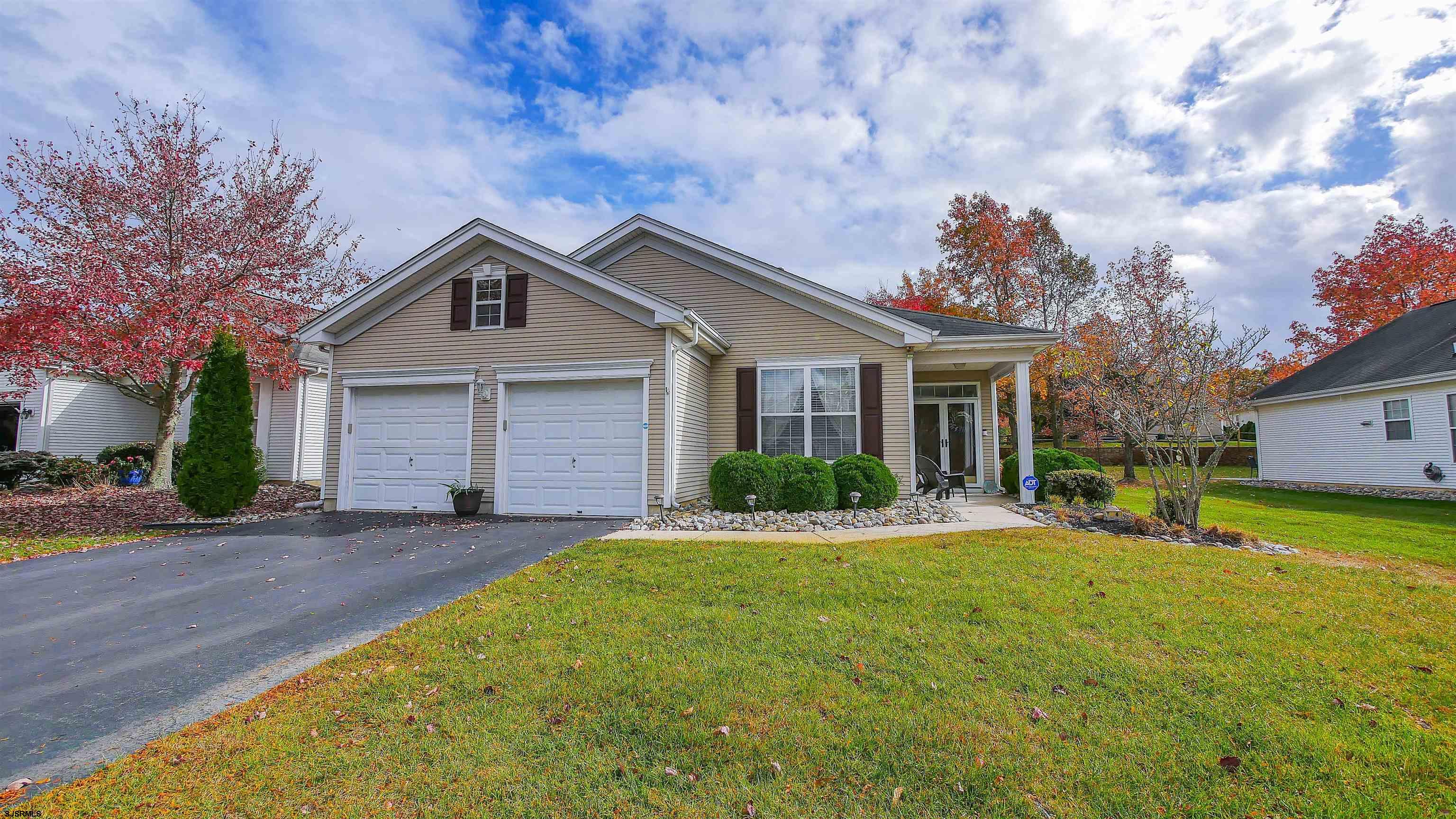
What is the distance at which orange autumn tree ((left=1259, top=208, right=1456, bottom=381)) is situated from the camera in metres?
22.4

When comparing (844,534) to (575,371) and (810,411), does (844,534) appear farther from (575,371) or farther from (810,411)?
(575,371)

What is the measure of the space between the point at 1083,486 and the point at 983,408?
3.17 meters

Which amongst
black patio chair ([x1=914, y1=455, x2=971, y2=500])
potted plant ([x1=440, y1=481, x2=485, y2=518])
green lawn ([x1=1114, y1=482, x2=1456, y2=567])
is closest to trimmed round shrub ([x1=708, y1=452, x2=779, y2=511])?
black patio chair ([x1=914, y1=455, x2=971, y2=500])

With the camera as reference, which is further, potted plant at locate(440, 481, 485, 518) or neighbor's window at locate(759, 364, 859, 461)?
neighbor's window at locate(759, 364, 859, 461)

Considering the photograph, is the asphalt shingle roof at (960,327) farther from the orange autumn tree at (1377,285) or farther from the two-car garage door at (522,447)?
the orange autumn tree at (1377,285)

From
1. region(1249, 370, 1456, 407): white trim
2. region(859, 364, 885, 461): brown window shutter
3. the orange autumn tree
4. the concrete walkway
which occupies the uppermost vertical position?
the orange autumn tree

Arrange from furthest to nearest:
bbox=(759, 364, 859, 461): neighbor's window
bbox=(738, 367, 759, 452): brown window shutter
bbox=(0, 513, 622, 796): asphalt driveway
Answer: bbox=(738, 367, 759, 452): brown window shutter < bbox=(759, 364, 859, 461): neighbor's window < bbox=(0, 513, 622, 796): asphalt driveway

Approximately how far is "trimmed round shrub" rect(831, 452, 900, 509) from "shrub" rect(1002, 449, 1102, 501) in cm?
330

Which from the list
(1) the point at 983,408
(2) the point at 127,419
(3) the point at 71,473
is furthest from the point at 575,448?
(2) the point at 127,419

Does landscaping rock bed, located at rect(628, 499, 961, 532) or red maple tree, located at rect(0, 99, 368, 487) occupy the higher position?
red maple tree, located at rect(0, 99, 368, 487)

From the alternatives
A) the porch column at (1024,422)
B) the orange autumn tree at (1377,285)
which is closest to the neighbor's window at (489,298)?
the porch column at (1024,422)

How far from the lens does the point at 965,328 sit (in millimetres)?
12016

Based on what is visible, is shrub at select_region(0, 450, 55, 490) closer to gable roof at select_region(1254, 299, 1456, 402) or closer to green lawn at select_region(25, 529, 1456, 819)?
green lawn at select_region(25, 529, 1456, 819)

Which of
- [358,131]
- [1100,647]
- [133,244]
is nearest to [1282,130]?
[1100,647]
